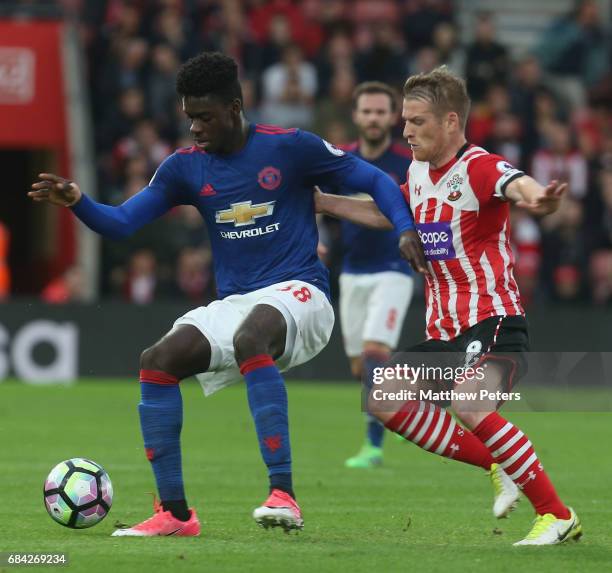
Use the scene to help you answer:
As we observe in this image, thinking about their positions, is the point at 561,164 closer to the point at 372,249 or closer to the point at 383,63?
the point at 383,63

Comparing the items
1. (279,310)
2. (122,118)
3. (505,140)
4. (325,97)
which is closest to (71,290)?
(122,118)

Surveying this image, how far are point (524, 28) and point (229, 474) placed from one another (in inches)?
563

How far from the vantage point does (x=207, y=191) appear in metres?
6.86

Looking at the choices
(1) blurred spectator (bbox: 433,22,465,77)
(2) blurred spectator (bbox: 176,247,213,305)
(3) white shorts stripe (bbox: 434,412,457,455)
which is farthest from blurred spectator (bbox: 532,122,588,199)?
(3) white shorts stripe (bbox: 434,412,457,455)

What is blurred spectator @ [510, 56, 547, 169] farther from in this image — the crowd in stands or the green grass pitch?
the green grass pitch

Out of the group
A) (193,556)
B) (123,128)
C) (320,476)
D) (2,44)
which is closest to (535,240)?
(123,128)

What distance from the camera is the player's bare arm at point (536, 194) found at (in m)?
5.88

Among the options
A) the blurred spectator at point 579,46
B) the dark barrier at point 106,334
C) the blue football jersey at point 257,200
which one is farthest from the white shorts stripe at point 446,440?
the blurred spectator at point 579,46

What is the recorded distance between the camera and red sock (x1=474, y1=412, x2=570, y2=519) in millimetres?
6309

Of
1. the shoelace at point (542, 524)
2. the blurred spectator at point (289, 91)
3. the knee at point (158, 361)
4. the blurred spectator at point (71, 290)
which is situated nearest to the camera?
the shoelace at point (542, 524)

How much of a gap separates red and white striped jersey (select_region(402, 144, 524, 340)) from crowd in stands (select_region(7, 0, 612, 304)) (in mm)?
10084

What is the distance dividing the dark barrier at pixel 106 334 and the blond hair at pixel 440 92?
991 centimetres

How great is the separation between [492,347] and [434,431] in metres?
0.49

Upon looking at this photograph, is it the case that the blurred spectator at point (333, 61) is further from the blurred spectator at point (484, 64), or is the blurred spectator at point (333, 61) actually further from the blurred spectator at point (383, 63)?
the blurred spectator at point (484, 64)
